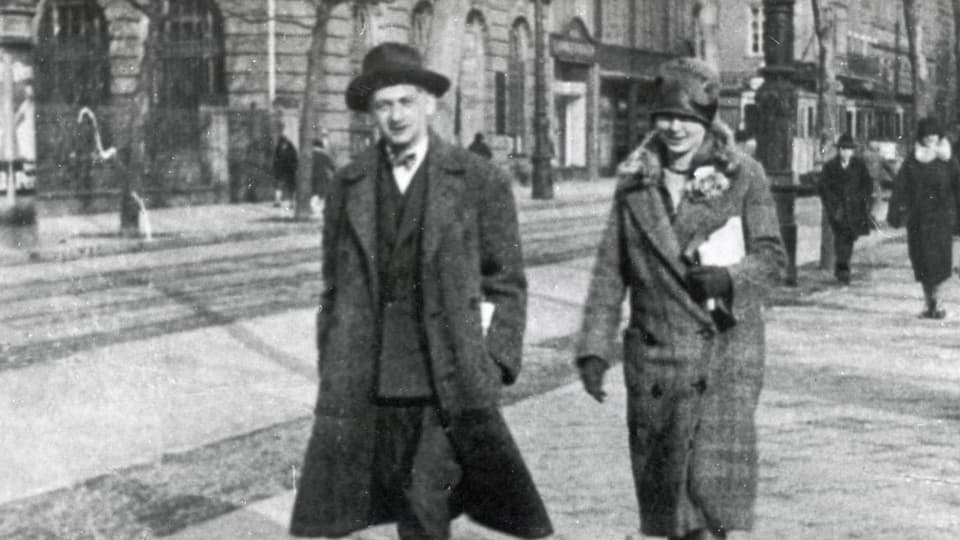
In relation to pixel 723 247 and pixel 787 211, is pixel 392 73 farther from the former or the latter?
pixel 787 211

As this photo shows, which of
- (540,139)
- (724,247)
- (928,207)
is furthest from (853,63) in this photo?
(724,247)

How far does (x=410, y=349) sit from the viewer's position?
4875 mm

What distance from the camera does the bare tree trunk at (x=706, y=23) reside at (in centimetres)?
6194

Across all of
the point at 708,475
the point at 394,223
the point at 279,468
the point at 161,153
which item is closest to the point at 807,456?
the point at 279,468

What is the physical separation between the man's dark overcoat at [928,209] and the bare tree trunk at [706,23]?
46024mm

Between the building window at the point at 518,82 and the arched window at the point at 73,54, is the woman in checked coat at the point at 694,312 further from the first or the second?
the building window at the point at 518,82

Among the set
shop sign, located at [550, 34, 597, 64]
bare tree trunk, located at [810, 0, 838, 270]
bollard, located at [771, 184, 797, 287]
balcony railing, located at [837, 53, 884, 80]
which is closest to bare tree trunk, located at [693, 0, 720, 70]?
balcony railing, located at [837, 53, 884, 80]

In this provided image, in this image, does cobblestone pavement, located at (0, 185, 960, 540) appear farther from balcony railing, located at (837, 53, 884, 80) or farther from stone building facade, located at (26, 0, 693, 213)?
balcony railing, located at (837, 53, 884, 80)

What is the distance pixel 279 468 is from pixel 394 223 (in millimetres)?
2927

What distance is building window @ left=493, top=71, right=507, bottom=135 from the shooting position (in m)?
44.9

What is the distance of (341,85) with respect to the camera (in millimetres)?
36750

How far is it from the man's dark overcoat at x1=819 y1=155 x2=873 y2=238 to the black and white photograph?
4 cm

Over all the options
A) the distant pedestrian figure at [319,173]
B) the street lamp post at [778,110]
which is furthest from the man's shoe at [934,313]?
the distant pedestrian figure at [319,173]

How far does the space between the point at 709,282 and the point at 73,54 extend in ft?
109
